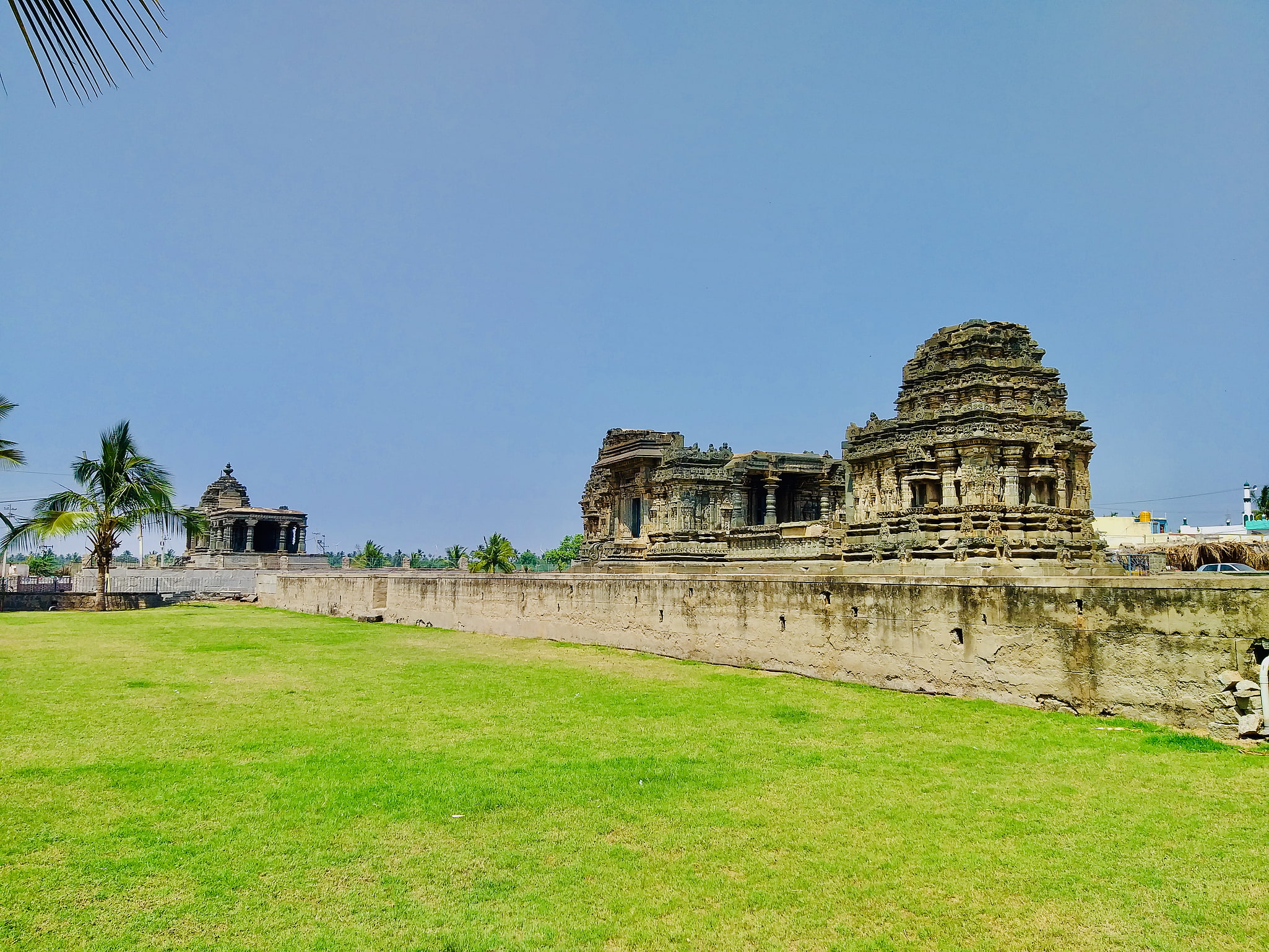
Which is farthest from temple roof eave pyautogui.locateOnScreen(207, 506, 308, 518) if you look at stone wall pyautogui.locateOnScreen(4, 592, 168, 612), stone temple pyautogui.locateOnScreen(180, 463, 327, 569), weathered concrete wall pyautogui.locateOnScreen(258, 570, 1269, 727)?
weathered concrete wall pyautogui.locateOnScreen(258, 570, 1269, 727)

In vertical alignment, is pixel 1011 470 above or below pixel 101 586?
above

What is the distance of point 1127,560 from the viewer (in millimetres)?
24469

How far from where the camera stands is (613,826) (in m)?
5.83

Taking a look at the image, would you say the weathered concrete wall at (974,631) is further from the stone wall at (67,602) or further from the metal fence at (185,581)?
the metal fence at (185,581)

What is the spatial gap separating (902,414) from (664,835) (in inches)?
811

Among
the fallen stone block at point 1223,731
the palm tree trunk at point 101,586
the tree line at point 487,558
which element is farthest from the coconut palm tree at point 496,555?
the fallen stone block at point 1223,731

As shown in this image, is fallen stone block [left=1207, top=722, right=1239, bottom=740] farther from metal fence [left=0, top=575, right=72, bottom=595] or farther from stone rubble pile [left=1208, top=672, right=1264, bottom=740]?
metal fence [left=0, top=575, right=72, bottom=595]

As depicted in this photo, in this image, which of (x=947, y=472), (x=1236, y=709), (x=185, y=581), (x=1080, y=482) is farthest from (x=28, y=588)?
(x=1236, y=709)

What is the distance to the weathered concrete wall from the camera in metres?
8.51

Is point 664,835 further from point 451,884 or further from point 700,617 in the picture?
point 700,617

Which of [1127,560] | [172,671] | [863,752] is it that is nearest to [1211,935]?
[863,752]

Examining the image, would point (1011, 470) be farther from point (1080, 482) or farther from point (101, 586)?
point (101, 586)

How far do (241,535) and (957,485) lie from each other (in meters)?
45.1

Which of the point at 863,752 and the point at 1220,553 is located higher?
the point at 1220,553
